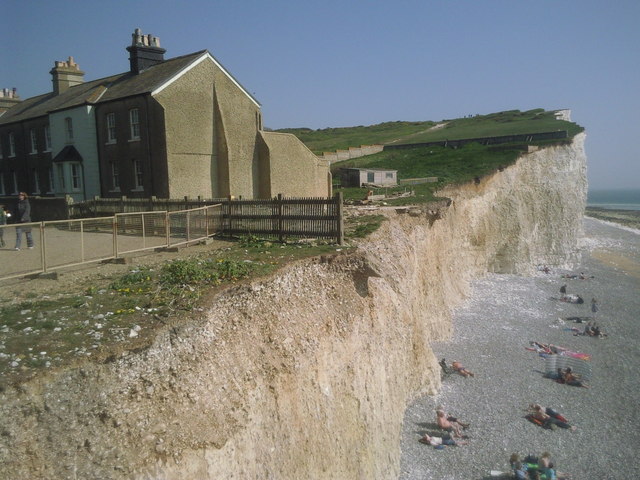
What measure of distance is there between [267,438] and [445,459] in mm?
7428

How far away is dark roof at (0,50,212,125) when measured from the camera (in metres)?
26.1

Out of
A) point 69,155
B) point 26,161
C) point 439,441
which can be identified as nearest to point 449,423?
point 439,441

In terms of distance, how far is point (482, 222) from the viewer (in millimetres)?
35750

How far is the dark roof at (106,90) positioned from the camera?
26.1 meters

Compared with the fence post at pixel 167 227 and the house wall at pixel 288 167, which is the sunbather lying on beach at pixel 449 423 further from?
the house wall at pixel 288 167

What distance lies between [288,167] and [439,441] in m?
19.2

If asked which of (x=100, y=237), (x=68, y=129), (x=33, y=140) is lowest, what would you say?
(x=100, y=237)

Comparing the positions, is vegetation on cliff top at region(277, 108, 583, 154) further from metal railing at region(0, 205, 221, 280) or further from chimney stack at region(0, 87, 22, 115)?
metal railing at region(0, 205, 221, 280)

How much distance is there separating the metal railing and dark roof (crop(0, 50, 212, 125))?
10.9 meters

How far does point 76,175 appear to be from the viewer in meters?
29.3

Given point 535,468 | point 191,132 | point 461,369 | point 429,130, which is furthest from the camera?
point 429,130

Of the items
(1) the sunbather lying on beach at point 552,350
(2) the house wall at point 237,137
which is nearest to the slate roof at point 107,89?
(2) the house wall at point 237,137

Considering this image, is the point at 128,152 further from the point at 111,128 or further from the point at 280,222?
the point at 280,222

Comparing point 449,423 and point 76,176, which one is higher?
point 76,176
